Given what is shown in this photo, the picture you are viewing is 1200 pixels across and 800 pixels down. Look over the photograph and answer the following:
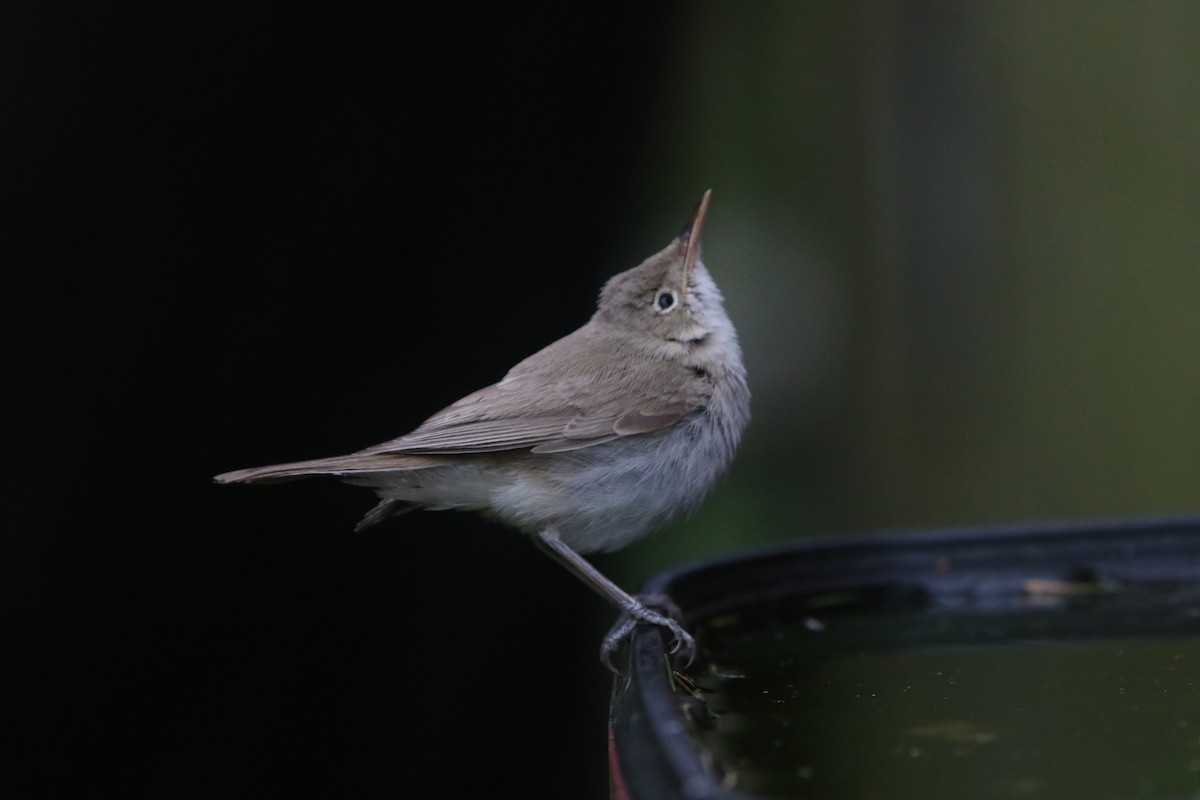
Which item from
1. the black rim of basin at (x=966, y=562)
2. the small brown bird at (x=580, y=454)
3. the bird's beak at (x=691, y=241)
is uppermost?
the bird's beak at (x=691, y=241)

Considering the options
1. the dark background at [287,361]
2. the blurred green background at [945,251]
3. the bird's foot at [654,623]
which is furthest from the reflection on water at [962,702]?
the blurred green background at [945,251]

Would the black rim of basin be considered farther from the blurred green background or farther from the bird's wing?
the blurred green background

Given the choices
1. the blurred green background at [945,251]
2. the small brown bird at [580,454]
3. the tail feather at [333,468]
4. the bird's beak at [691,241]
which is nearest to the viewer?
the tail feather at [333,468]

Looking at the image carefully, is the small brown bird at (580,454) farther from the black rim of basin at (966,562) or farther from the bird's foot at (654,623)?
the black rim of basin at (966,562)

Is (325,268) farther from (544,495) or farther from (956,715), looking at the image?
(956,715)

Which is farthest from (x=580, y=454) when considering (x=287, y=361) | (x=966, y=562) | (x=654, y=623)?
(x=287, y=361)

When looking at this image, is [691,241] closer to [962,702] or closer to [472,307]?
[472,307]
